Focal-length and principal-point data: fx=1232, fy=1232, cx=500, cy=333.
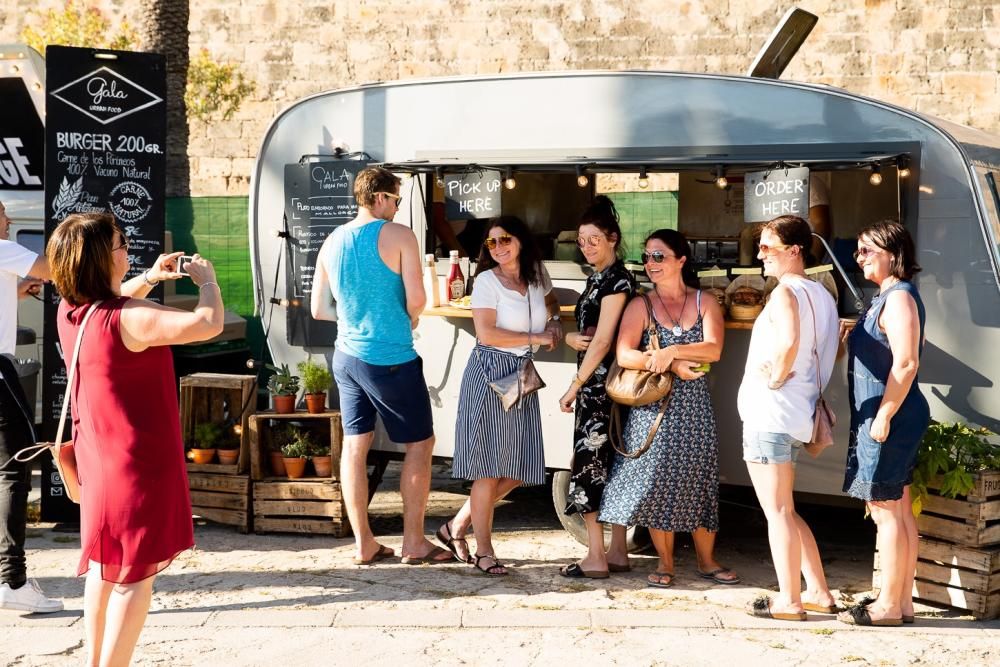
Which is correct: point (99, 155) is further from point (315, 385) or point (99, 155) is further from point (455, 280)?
point (455, 280)

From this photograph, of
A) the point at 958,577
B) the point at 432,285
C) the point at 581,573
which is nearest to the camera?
the point at 958,577

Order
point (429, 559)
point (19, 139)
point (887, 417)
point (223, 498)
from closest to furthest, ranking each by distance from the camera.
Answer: point (887, 417) < point (429, 559) < point (223, 498) < point (19, 139)

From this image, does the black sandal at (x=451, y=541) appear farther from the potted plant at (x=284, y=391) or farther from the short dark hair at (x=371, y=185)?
the short dark hair at (x=371, y=185)

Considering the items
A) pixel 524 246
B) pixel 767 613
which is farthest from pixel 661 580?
→ pixel 524 246

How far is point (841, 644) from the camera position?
4.88m

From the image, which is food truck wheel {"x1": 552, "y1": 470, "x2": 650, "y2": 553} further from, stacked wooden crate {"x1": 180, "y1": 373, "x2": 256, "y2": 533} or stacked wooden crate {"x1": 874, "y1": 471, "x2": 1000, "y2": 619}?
stacked wooden crate {"x1": 180, "y1": 373, "x2": 256, "y2": 533}

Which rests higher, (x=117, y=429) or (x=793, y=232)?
(x=793, y=232)

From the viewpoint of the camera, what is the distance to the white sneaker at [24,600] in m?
5.16

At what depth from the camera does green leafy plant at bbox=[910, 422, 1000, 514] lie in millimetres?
5207

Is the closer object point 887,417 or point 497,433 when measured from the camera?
point 887,417

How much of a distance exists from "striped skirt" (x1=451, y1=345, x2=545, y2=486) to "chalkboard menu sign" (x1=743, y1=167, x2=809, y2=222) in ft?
4.52

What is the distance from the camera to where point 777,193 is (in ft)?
19.2

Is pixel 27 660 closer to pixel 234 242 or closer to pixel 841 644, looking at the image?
pixel 841 644

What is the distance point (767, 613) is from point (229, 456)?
318 centimetres
